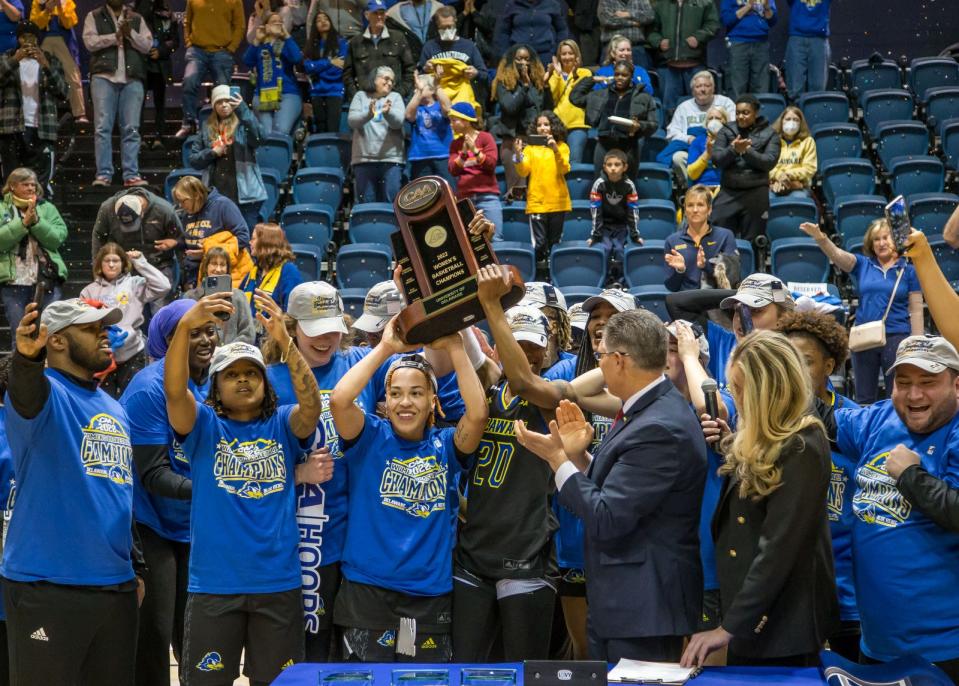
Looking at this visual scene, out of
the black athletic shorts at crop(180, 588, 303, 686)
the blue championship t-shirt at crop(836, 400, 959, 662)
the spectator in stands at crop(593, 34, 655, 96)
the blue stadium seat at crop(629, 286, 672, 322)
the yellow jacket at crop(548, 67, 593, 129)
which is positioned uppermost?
the spectator in stands at crop(593, 34, 655, 96)

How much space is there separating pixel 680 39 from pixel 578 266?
3.92 metres

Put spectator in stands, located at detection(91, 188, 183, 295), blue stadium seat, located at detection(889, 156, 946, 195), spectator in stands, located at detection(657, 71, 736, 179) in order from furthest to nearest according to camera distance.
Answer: spectator in stands, located at detection(657, 71, 736, 179) < blue stadium seat, located at detection(889, 156, 946, 195) < spectator in stands, located at detection(91, 188, 183, 295)

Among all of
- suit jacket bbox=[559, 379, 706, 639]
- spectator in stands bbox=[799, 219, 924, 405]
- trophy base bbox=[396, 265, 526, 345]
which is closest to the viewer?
suit jacket bbox=[559, 379, 706, 639]

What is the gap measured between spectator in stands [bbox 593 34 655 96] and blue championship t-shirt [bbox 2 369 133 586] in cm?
789

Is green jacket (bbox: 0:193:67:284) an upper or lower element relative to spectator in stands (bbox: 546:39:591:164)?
lower

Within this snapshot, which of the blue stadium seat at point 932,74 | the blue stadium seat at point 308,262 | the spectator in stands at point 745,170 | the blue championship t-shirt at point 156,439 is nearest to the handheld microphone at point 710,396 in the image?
the blue championship t-shirt at point 156,439

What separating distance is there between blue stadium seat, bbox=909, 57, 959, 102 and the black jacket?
11.6 feet

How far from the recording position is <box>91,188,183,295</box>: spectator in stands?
9.27m

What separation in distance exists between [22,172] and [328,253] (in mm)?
2604

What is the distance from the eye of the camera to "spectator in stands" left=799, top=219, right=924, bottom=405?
8.26 meters

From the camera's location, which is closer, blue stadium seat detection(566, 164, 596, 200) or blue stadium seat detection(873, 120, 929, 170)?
blue stadium seat detection(566, 164, 596, 200)

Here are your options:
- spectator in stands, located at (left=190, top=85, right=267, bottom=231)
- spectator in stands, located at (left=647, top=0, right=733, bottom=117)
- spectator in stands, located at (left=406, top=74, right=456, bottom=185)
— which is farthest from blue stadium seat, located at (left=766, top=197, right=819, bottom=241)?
spectator in stands, located at (left=190, top=85, right=267, bottom=231)

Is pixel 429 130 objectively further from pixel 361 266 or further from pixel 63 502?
pixel 63 502

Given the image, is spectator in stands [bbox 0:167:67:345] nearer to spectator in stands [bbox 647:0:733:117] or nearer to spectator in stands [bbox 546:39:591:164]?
spectator in stands [bbox 546:39:591:164]
